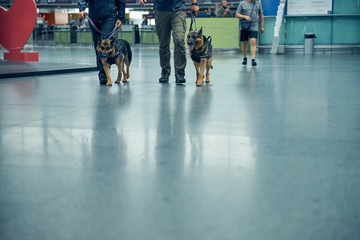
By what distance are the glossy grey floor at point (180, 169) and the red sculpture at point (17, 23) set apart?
6466mm

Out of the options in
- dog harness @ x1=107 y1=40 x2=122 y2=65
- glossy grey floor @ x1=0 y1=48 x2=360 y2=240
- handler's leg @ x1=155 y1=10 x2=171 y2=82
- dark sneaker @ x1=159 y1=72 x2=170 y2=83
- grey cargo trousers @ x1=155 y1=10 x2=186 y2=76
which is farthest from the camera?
dark sneaker @ x1=159 y1=72 x2=170 y2=83

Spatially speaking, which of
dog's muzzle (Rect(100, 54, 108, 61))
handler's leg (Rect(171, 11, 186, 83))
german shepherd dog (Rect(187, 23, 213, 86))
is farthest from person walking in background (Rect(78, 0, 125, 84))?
german shepherd dog (Rect(187, 23, 213, 86))

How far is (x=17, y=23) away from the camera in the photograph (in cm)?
1110

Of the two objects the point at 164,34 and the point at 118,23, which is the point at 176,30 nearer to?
the point at 164,34

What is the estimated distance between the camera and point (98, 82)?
728cm

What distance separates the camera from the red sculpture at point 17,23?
11.0 m

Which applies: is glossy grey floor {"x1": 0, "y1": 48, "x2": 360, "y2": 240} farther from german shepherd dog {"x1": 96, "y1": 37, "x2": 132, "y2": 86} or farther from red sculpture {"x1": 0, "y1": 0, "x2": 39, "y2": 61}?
red sculpture {"x1": 0, "y1": 0, "x2": 39, "y2": 61}

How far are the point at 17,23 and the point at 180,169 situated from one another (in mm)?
9680

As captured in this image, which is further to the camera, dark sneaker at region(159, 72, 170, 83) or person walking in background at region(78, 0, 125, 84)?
dark sneaker at region(159, 72, 170, 83)

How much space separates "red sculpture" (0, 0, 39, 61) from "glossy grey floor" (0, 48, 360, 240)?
21.2ft

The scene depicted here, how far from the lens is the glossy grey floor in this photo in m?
1.72

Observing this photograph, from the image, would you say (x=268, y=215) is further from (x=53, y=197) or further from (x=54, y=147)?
(x=54, y=147)

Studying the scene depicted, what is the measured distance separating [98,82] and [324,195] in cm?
560

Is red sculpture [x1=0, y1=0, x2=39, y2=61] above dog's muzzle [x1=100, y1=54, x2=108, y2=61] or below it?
above
